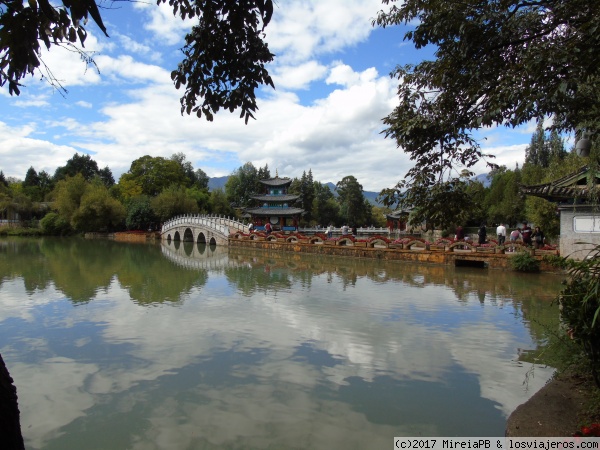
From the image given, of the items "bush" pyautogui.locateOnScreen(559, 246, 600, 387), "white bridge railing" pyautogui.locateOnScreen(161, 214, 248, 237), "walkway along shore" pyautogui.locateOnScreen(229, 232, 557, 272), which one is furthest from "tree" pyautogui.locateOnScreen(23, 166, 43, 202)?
"bush" pyautogui.locateOnScreen(559, 246, 600, 387)

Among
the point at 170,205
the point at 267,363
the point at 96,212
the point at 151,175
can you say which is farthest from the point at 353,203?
the point at 267,363

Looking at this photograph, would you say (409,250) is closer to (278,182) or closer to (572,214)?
(572,214)

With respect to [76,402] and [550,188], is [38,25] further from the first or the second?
[550,188]

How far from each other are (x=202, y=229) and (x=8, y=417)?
90.2ft

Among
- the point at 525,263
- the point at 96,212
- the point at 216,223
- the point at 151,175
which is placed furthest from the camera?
the point at 151,175

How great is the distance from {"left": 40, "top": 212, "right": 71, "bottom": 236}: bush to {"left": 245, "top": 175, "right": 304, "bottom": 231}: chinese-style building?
1545 centimetres

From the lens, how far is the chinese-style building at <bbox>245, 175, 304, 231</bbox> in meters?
36.0

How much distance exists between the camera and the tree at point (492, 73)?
9.83 ft

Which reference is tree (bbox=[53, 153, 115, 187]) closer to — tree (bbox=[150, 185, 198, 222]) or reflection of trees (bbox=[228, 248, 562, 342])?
tree (bbox=[150, 185, 198, 222])

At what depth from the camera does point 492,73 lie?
3.38 metres

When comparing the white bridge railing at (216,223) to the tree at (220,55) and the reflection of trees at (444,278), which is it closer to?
the reflection of trees at (444,278)

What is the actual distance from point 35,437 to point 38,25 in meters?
3.28

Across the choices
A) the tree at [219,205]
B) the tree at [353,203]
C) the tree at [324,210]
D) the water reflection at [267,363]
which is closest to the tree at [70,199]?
the tree at [219,205]

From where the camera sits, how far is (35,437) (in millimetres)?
3529
